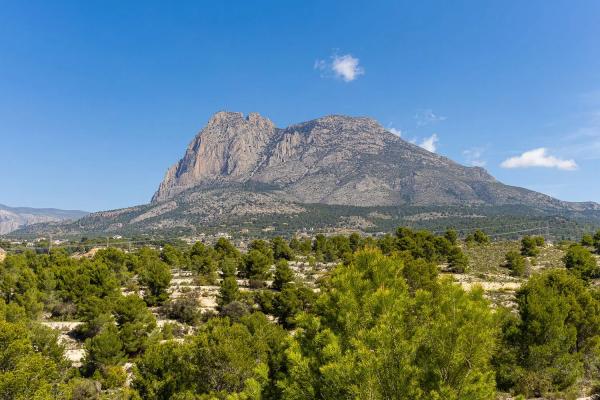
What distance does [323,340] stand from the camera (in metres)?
8.11

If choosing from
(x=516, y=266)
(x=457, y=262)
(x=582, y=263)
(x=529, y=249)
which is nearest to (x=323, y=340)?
(x=582, y=263)

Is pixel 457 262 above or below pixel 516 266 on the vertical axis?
above

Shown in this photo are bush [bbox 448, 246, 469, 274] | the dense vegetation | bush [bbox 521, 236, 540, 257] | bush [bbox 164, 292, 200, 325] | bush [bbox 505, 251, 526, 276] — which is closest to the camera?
the dense vegetation

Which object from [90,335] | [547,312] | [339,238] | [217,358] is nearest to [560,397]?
[547,312]

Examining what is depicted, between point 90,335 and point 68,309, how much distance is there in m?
7.17

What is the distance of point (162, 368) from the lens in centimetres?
1501

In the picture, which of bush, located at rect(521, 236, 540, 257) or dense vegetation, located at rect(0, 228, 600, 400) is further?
bush, located at rect(521, 236, 540, 257)

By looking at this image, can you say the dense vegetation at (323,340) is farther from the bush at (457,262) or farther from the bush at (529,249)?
the bush at (529,249)

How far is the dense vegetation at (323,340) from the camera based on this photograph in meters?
7.01

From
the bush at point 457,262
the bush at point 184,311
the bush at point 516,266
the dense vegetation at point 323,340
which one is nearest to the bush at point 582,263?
the dense vegetation at point 323,340

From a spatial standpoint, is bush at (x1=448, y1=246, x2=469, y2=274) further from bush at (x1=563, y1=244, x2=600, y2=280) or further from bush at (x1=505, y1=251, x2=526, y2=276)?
bush at (x1=563, y1=244, x2=600, y2=280)

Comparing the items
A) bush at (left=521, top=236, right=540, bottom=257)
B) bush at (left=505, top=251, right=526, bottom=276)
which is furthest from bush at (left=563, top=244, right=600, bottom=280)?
bush at (left=521, top=236, right=540, bottom=257)

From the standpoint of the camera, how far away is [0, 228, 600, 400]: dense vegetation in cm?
701

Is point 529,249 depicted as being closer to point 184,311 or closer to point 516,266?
point 516,266
